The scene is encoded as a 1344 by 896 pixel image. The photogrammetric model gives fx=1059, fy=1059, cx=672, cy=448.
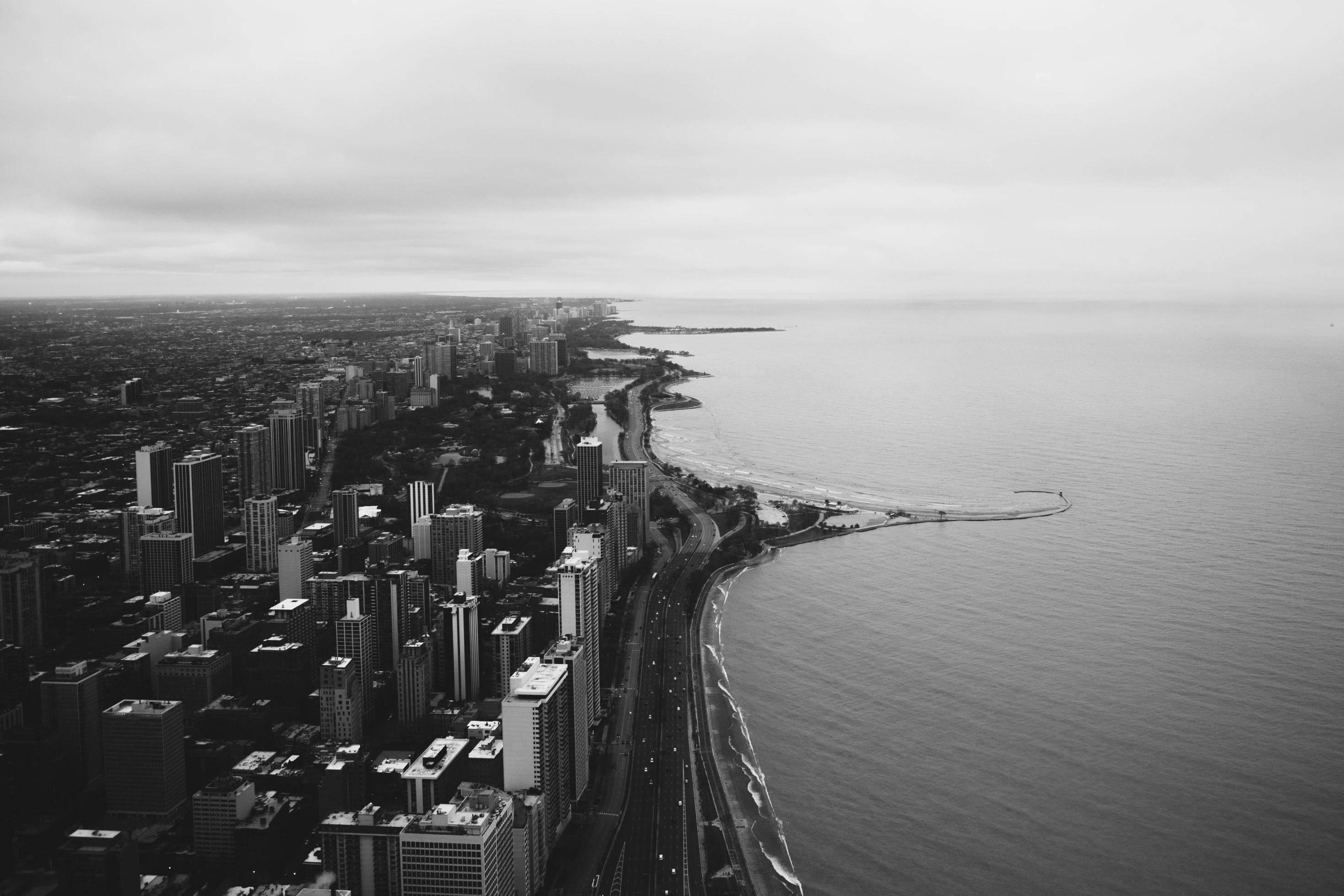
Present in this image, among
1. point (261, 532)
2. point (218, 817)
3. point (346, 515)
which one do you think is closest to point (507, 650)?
point (218, 817)

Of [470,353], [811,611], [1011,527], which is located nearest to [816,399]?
[470,353]

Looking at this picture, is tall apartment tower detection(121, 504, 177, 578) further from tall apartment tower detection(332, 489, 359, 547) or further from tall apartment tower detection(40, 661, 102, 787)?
tall apartment tower detection(332, 489, 359, 547)

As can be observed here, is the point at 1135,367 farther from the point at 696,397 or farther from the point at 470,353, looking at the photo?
the point at 470,353

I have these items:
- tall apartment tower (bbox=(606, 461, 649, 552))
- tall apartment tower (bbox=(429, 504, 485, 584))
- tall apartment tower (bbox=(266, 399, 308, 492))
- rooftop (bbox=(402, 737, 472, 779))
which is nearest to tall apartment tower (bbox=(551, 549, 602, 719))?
rooftop (bbox=(402, 737, 472, 779))

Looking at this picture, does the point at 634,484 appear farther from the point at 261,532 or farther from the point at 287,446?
the point at 261,532

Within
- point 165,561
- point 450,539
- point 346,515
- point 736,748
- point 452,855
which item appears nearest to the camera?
point 452,855

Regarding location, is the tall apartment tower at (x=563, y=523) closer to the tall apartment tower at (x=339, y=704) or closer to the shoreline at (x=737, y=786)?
the shoreline at (x=737, y=786)
